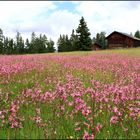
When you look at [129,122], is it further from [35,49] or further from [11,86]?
[35,49]

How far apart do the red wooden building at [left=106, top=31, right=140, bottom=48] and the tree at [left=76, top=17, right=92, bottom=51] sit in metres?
12.1

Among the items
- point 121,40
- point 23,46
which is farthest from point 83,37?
point 23,46

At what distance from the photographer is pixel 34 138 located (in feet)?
16.9

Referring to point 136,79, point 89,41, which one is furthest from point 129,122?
point 89,41

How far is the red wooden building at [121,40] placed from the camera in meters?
81.9

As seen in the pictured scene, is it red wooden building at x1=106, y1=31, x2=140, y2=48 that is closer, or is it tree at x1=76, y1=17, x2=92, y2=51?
tree at x1=76, y1=17, x2=92, y2=51

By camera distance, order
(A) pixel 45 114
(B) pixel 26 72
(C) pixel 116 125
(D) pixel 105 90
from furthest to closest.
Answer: (B) pixel 26 72
(D) pixel 105 90
(A) pixel 45 114
(C) pixel 116 125

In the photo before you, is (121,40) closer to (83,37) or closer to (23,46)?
(83,37)

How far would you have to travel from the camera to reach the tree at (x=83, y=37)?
Answer: 71863mm

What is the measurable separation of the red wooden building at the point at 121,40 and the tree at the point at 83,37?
1207 centimetres

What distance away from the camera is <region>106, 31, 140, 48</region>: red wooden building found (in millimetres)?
81875

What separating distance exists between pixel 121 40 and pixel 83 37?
14.5 m

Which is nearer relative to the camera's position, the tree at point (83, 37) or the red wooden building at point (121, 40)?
the tree at point (83, 37)

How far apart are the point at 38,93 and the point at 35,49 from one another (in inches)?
4097
